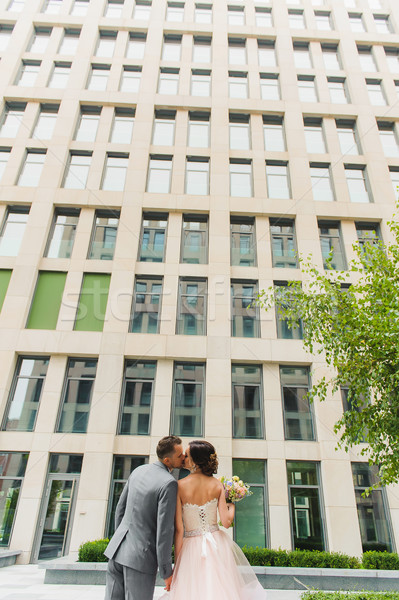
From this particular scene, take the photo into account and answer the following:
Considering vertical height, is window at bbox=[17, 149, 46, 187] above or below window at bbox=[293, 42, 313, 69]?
below

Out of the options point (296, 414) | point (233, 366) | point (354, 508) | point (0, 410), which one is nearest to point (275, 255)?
point (233, 366)

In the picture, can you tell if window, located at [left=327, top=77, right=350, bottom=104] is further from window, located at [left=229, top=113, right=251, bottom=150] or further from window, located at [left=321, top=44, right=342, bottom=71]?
window, located at [left=229, top=113, right=251, bottom=150]

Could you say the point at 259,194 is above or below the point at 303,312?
above

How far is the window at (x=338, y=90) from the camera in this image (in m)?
22.3

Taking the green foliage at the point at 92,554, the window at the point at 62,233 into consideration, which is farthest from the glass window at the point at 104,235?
the green foliage at the point at 92,554

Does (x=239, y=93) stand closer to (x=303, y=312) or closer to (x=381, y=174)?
(x=381, y=174)

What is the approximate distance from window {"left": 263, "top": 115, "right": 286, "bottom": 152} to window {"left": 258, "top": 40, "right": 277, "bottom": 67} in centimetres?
447

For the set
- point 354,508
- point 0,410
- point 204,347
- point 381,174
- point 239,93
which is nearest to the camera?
point 354,508

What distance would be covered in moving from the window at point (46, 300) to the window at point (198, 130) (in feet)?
32.9

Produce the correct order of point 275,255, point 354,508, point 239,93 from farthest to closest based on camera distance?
point 239,93 → point 275,255 → point 354,508

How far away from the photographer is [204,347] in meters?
15.4

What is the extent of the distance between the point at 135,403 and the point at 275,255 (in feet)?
29.5

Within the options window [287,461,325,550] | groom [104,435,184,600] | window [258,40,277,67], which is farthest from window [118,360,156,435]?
window [258,40,277,67]

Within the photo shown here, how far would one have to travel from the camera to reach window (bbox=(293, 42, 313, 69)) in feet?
77.5
